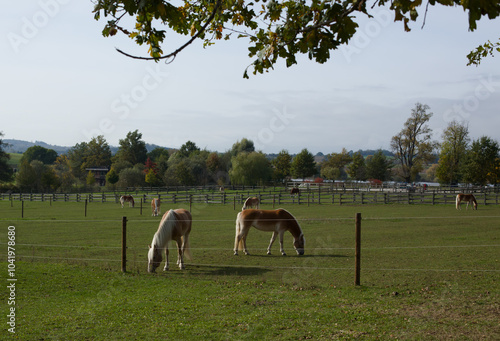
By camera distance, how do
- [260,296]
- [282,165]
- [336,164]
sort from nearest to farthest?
[260,296], [282,165], [336,164]

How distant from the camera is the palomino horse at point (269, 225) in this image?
10.6 metres

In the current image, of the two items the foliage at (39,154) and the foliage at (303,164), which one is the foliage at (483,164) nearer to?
the foliage at (303,164)

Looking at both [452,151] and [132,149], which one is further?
[132,149]

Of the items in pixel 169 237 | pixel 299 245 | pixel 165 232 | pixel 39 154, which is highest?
pixel 39 154

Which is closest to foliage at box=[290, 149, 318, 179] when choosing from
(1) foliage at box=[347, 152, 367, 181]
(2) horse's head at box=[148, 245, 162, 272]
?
(1) foliage at box=[347, 152, 367, 181]

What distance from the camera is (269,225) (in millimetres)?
10922

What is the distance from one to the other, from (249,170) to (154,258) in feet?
Answer: 181

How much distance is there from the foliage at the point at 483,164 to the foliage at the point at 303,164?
33076 millimetres

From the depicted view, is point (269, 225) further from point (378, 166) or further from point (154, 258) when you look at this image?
point (378, 166)

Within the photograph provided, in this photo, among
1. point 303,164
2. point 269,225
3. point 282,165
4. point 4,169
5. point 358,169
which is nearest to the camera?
point 269,225

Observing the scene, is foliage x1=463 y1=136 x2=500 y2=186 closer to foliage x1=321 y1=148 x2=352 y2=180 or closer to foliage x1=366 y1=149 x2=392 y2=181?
foliage x1=366 y1=149 x2=392 y2=181

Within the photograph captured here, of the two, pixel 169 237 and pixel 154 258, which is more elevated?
pixel 169 237

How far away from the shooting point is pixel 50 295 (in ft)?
21.7

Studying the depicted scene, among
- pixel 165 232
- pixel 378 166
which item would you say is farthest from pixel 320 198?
pixel 378 166
